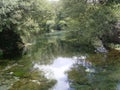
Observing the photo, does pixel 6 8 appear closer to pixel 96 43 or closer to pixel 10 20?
pixel 10 20

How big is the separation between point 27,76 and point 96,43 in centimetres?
1652

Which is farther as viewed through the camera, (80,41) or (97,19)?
(80,41)

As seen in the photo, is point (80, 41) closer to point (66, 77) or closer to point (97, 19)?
point (97, 19)

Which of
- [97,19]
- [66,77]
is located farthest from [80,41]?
[66,77]

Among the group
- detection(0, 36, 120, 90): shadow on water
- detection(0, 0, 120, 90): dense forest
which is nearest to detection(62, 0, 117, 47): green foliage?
detection(0, 0, 120, 90): dense forest

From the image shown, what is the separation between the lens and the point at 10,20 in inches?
1081

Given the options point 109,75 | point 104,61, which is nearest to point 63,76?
point 109,75

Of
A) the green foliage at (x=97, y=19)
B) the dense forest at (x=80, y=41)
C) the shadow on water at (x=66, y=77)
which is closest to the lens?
the shadow on water at (x=66, y=77)

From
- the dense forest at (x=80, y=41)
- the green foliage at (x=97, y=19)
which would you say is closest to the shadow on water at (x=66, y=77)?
the dense forest at (x=80, y=41)

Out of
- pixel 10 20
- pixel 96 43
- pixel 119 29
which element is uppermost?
pixel 10 20

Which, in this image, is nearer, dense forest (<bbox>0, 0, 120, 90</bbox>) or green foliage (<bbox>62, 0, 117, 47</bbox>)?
dense forest (<bbox>0, 0, 120, 90</bbox>)

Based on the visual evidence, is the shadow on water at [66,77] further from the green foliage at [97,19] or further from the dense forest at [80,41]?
the green foliage at [97,19]

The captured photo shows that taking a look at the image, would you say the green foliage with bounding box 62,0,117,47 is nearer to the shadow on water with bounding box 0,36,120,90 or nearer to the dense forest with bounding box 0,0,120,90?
the dense forest with bounding box 0,0,120,90

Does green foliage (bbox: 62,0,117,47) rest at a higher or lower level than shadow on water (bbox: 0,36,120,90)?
higher
